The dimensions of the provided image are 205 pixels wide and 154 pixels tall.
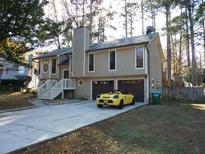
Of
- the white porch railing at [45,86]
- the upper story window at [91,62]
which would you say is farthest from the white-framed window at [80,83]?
the white porch railing at [45,86]

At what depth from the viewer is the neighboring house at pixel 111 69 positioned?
18531mm

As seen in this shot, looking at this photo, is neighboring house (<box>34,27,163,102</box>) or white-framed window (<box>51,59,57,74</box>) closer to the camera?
neighboring house (<box>34,27,163,102</box>)

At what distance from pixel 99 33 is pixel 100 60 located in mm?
15464

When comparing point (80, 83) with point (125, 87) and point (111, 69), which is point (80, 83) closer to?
point (111, 69)

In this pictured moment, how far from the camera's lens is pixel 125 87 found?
768 inches

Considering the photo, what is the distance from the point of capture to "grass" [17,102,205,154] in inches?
240

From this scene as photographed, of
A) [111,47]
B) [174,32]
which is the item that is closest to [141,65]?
[111,47]

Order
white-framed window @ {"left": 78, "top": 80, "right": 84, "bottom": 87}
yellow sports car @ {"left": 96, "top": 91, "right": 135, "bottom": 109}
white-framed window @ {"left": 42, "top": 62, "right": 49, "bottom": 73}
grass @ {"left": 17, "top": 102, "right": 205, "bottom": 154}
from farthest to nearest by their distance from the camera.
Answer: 1. white-framed window @ {"left": 42, "top": 62, "right": 49, "bottom": 73}
2. white-framed window @ {"left": 78, "top": 80, "right": 84, "bottom": 87}
3. yellow sports car @ {"left": 96, "top": 91, "right": 135, "bottom": 109}
4. grass @ {"left": 17, "top": 102, "right": 205, "bottom": 154}

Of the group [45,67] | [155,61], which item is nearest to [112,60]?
[155,61]

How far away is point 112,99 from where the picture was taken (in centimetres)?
1409

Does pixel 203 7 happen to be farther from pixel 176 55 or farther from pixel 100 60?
pixel 176 55

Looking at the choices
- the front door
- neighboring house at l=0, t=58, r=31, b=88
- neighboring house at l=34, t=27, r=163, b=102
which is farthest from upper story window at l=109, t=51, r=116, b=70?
neighboring house at l=0, t=58, r=31, b=88

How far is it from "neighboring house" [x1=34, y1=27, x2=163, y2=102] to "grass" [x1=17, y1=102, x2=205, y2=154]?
895 centimetres

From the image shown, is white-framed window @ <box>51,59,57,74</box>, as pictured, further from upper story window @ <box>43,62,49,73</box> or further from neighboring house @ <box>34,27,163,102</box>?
neighboring house @ <box>34,27,163,102</box>
